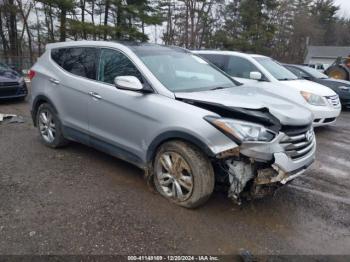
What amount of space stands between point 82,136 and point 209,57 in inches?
199

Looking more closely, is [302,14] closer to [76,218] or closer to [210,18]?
[210,18]

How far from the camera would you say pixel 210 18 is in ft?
105

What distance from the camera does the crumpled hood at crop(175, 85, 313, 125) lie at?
3146 millimetres

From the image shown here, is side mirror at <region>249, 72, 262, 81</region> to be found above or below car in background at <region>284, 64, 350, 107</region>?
above

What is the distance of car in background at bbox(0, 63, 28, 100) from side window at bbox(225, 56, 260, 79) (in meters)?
5.96

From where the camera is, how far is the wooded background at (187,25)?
73.5ft

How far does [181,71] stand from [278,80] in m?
4.08

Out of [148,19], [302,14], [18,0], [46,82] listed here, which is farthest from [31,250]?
[302,14]

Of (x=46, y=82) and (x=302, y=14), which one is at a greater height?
(x=302, y=14)

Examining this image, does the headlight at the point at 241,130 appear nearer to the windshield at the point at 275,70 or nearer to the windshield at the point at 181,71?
the windshield at the point at 181,71

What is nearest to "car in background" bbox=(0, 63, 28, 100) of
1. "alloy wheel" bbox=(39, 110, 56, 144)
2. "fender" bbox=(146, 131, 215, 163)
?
"alloy wheel" bbox=(39, 110, 56, 144)

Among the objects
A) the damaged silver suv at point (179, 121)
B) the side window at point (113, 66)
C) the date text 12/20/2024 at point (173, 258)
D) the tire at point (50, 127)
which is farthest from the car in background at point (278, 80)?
the date text 12/20/2024 at point (173, 258)

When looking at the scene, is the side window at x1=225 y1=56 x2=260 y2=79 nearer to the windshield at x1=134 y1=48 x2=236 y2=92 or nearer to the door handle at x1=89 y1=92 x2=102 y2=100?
the windshield at x1=134 y1=48 x2=236 y2=92

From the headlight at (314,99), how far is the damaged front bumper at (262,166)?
4215 millimetres
